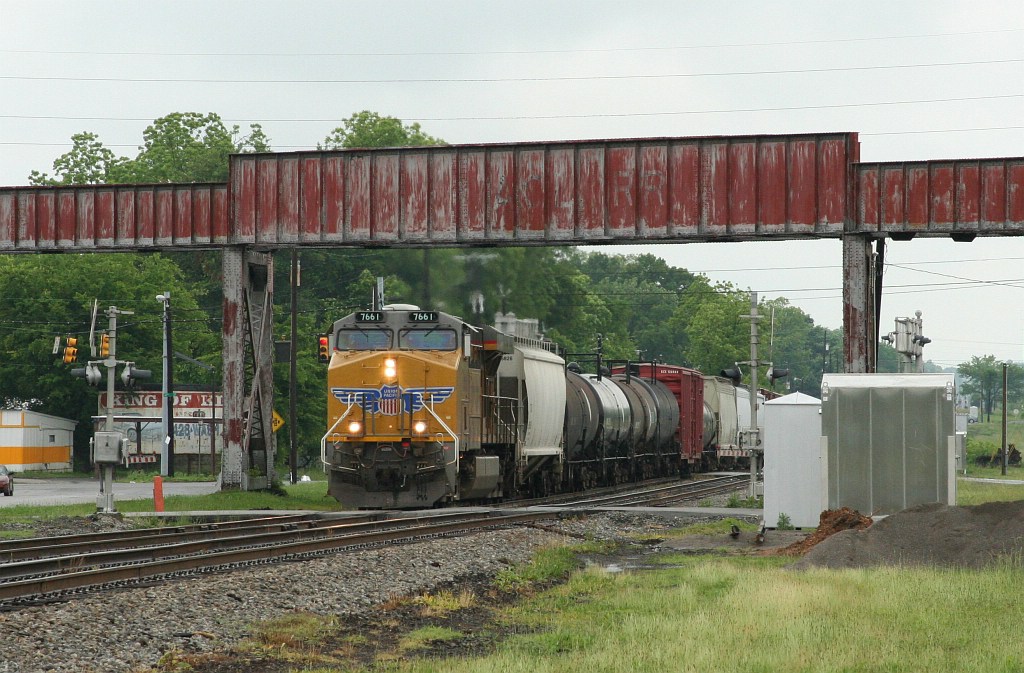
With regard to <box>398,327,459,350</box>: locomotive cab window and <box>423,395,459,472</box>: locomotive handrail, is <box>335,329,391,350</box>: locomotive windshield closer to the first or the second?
<box>398,327,459,350</box>: locomotive cab window

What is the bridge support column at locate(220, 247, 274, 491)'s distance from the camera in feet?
123

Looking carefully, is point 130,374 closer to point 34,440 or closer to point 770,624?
point 770,624

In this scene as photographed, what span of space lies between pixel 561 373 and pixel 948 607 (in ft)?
81.4

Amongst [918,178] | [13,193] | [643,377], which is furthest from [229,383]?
[643,377]

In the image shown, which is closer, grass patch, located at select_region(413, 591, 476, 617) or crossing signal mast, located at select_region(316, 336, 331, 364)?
grass patch, located at select_region(413, 591, 476, 617)

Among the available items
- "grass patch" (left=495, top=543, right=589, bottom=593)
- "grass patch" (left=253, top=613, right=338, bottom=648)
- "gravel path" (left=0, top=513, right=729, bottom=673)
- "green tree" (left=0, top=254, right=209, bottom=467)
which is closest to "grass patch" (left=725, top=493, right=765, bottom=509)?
"grass patch" (left=495, top=543, right=589, bottom=593)

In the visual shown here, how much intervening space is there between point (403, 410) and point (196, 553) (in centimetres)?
983

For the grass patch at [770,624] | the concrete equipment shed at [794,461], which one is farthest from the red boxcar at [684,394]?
the grass patch at [770,624]

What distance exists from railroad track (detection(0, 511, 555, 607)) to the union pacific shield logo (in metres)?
2.59

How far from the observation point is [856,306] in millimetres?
34156

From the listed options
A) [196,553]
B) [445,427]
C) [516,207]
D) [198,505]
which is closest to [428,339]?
[445,427]

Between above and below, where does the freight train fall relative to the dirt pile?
above

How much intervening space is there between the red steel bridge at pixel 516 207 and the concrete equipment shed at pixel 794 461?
7424mm

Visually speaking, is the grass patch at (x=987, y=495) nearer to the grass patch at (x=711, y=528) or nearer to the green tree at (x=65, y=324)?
the grass patch at (x=711, y=528)
